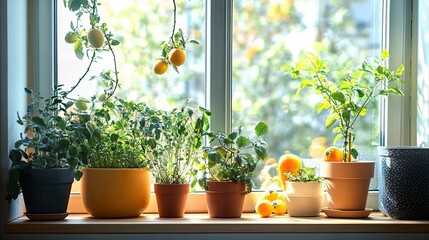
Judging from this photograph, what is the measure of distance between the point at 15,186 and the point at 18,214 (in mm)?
226

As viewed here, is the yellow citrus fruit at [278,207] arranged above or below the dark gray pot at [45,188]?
below

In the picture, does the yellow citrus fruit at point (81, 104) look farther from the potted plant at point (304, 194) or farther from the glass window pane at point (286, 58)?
the potted plant at point (304, 194)

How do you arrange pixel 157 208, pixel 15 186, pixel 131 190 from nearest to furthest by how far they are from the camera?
pixel 15 186, pixel 131 190, pixel 157 208

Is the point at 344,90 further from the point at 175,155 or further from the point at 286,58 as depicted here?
the point at 175,155

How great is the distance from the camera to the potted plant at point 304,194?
256cm

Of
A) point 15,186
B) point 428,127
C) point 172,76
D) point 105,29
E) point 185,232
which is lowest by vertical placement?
point 185,232

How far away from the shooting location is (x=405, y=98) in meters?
2.80

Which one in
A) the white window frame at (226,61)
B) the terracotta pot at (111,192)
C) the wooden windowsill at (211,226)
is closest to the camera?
the wooden windowsill at (211,226)

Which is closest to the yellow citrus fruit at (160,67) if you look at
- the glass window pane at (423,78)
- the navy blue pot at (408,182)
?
the navy blue pot at (408,182)

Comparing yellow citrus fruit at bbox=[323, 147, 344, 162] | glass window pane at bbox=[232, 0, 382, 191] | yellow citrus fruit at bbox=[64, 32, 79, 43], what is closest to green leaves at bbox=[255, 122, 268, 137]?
glass window pane at bbox=[232, 0, 382, 191]

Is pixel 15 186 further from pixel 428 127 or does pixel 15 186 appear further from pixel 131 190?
pixel 428 127

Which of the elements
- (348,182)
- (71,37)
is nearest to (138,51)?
(71,37)

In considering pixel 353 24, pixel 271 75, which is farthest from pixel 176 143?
pixel 353 24

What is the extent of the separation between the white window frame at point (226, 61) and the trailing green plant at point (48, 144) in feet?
0.79
